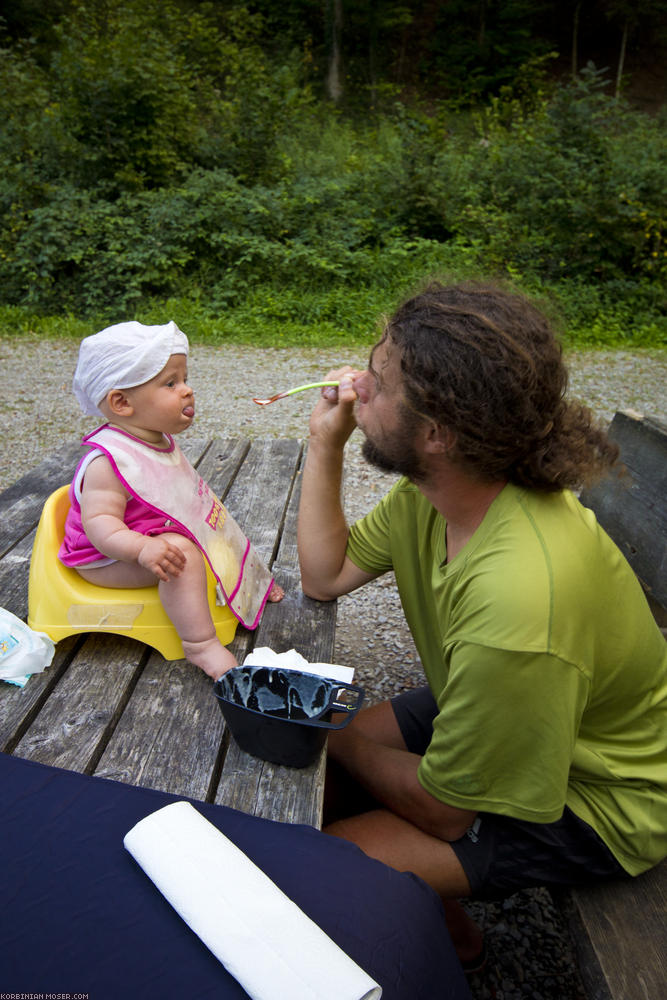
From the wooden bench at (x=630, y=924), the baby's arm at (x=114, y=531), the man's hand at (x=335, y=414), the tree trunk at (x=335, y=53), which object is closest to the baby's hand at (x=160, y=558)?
the baby's arm at (x=114, y=531)

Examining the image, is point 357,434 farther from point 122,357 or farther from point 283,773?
point 283,773

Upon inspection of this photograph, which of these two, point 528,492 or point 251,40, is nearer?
point 528,492

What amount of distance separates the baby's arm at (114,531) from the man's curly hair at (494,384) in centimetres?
60

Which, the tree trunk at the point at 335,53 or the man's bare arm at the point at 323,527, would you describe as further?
the tree trunk at the point at 335,53

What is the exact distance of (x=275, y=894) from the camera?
89cm

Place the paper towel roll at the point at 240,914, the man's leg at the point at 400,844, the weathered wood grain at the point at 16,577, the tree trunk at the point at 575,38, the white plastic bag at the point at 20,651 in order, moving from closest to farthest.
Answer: the paper towel roll at the point at 240,914, the man's leg at the point at 400,844, the white plastic bag at the point at 20,651, the weathered wood grain at the point at 16,577, the tree trunk at the point at 575,38

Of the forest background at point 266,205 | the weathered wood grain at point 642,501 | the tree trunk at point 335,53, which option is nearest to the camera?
the weathered wood grain at point 642,501

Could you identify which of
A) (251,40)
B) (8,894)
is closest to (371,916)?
(8,894)

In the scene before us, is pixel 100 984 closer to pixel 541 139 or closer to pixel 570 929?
pixel 570 929

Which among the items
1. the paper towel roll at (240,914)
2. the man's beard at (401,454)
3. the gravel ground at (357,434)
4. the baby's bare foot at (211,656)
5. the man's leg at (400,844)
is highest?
the man's beard at (401,454)

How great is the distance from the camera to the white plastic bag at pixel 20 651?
1.47 metres

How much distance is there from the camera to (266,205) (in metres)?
7.93

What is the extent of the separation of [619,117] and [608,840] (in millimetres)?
9007

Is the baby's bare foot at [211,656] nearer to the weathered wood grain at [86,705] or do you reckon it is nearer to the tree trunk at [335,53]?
the weathered wood grain at [86,705]
